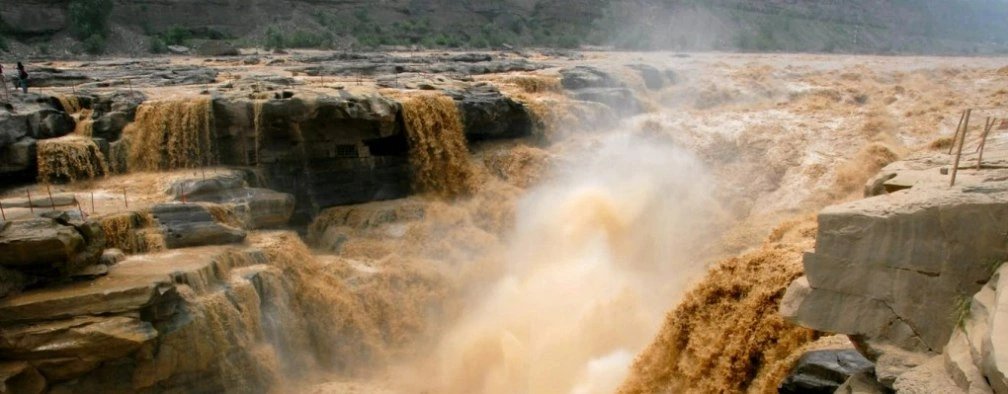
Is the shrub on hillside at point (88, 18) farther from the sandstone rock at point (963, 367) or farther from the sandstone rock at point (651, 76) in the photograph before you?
the sandstone rock at point (963, 367)

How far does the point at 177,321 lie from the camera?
29.8ft

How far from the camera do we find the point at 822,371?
6.93m

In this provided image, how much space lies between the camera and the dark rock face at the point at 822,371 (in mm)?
6812

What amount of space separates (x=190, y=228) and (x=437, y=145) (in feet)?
18.2

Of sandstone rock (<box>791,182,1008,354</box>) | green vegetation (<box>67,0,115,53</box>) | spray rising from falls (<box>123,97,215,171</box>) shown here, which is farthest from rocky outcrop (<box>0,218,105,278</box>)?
green vegetation (<box>67,0,115,53</box>)

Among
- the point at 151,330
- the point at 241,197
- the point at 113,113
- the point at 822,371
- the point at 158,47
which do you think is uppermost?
the point at 158,47

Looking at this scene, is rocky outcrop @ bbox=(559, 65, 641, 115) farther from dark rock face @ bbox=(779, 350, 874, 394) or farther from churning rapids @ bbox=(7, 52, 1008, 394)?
dark rock face @ bbox=(779, 350, 874, 394)

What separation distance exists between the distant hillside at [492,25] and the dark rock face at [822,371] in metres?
29.7

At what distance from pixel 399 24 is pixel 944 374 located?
1478 inches

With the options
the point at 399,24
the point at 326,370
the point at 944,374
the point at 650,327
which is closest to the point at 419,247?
the point at 326,370

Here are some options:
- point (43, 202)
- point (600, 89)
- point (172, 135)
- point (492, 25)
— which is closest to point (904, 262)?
point (43, 202)

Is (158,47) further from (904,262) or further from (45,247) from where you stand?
(904,262)

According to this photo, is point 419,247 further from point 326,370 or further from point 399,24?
point 399,24

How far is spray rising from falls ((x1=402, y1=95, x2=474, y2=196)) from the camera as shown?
48.7 feet
